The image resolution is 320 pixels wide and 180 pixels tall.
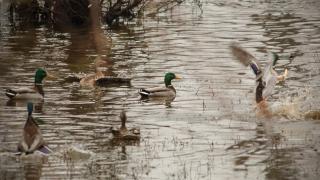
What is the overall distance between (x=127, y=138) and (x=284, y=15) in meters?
17.2

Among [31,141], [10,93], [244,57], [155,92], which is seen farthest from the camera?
[155,92]

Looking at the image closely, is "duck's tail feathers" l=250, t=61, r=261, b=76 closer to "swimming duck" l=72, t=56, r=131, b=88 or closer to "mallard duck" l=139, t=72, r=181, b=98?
"mallard duck" l=139, t=72, r=181, b=98

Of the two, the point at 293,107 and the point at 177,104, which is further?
the point at 177,104

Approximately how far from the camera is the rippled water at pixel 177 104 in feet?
38.4

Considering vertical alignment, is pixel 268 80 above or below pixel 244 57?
below

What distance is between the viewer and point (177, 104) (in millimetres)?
16516

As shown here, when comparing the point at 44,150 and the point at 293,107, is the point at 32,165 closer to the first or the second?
the point at 44,150

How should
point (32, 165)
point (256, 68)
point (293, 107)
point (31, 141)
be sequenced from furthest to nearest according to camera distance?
point (256, 68), point (293, 107), point (31, 141), point (32, 165)

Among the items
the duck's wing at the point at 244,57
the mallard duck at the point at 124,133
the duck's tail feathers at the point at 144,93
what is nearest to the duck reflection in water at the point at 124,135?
the mallard duck at the point at 124,133

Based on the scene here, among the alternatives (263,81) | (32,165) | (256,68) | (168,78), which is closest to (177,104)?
(168,78)

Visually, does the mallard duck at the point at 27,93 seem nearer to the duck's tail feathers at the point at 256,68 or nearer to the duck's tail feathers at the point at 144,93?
the duck's tail feathers at the point at 144,93

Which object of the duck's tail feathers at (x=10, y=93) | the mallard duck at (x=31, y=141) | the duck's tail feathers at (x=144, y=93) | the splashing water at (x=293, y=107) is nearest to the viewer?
the mallard duck at (x=31, y=141)

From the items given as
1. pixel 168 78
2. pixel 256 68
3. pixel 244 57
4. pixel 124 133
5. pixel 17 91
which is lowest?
pixel 124 133

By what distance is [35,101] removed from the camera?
1642 cm
